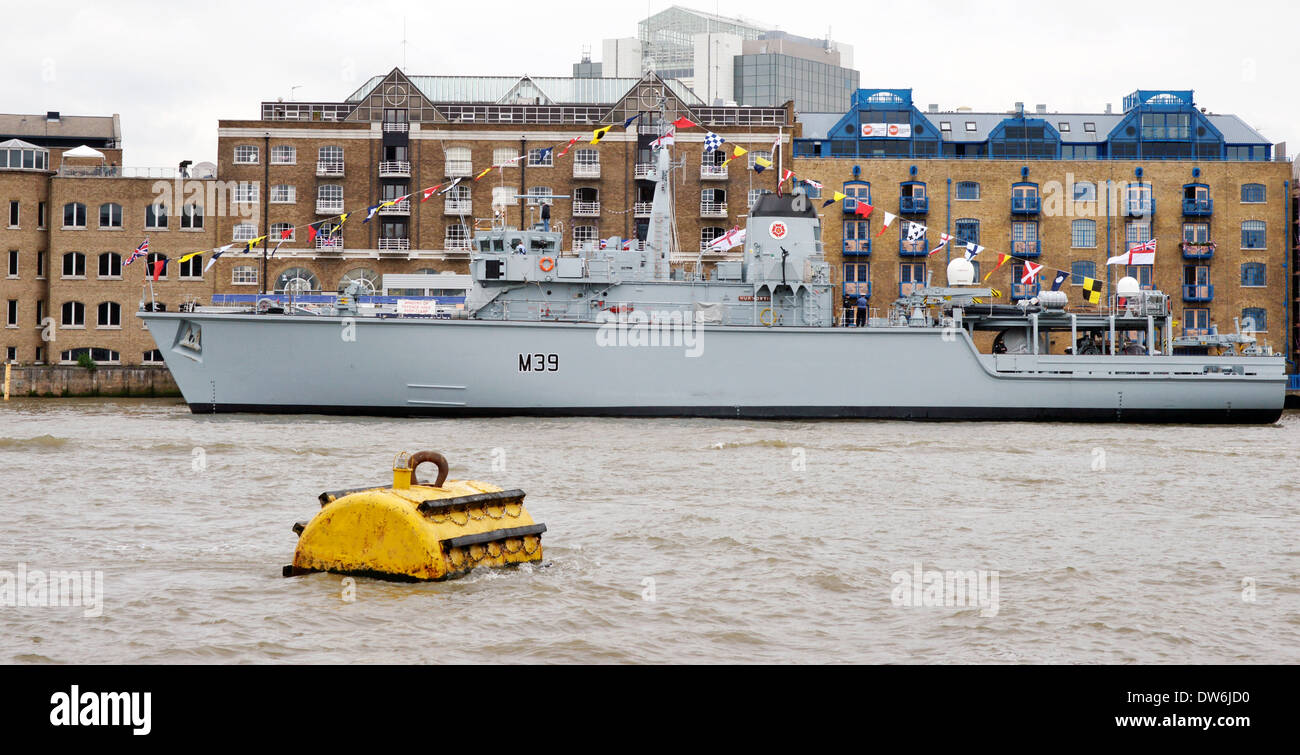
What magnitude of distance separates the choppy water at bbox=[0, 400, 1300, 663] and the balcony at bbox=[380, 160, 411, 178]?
35.8 metres

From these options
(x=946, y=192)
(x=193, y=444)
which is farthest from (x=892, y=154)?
(x=193, y=444)

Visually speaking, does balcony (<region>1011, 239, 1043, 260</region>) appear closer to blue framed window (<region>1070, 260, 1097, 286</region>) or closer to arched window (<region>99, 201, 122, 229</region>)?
blue framed window (<region>1070, 260, 1097, 286</region>)

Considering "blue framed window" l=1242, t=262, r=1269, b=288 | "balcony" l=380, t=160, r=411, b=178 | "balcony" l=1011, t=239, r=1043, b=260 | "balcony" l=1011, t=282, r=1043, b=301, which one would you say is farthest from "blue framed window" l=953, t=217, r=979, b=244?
"balcony" l=380, t=160, r=411, b=178

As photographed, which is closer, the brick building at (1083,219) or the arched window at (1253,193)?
the brick building at (1083,219)

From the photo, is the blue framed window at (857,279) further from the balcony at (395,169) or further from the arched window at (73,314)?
the arched window at (73,314)

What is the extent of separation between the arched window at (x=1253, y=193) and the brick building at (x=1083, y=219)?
2.8 inches

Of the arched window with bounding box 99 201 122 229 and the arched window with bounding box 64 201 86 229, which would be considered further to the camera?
the arched window with bounding box 99 201 122 229

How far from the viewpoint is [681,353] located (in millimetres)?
38531

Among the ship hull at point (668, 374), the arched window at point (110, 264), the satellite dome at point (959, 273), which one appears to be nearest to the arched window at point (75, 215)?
the arched window at point (110, 264)

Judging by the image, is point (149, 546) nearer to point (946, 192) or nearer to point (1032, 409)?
point (1032, 409)

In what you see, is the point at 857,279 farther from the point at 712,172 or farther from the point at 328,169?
the point at 328,169

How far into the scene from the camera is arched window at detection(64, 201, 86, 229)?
58500mm

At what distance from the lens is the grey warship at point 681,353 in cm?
3681

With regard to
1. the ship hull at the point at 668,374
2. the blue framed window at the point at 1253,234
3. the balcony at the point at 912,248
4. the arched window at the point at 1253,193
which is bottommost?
the ship hull at the point at 668,374
